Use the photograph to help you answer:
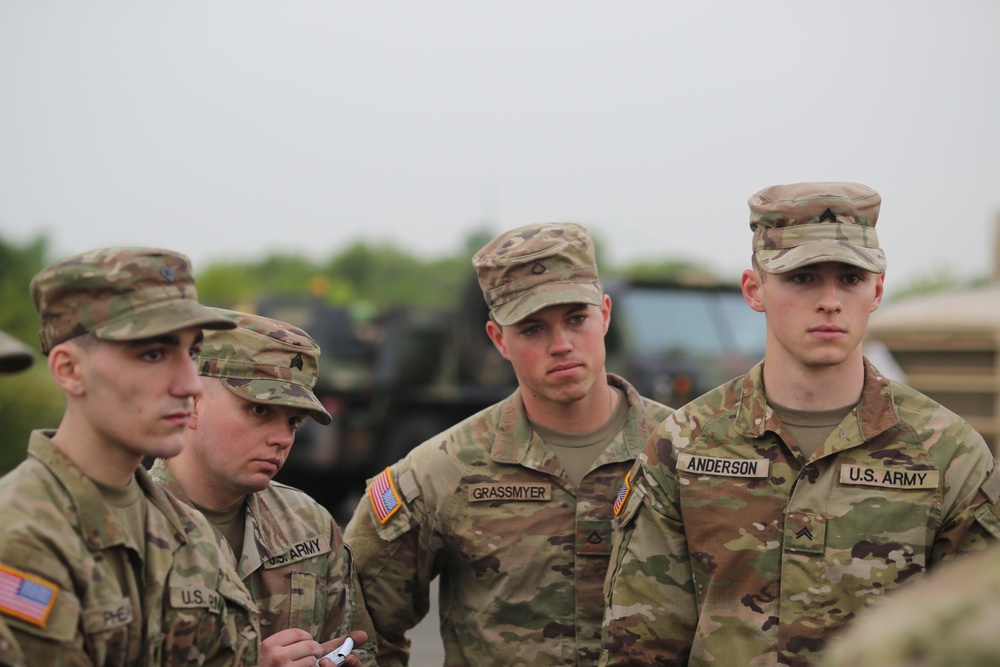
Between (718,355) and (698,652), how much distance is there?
24.1 feet

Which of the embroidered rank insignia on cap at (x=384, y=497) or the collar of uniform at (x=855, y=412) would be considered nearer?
the collar of uniform at (x=855, y=412)

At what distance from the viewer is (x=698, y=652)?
2.59 meters

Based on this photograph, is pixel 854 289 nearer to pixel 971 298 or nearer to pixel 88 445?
pixel 88 445

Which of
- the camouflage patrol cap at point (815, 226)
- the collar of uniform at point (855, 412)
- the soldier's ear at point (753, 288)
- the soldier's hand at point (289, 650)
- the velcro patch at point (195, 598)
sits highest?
the camouflage patrol cap at point (815, 226)

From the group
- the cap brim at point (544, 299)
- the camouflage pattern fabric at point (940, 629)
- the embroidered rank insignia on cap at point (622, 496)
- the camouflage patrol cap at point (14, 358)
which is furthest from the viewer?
the camouflage patrol cap at point (14, 358)

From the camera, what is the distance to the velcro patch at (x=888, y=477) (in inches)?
97.7

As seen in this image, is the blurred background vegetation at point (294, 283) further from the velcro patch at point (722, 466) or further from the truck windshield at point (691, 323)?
the velcro patch at point (722, 466)

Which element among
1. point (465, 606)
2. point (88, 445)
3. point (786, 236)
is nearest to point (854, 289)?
point (786, 236)

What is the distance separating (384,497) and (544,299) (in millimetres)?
717

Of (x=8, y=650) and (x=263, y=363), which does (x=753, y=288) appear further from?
(x=8, y=650)

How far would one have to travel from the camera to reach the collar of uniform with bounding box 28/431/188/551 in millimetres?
2014

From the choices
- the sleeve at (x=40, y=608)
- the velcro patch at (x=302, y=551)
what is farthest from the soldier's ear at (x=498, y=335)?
the sleeve at (x=40, y=608)

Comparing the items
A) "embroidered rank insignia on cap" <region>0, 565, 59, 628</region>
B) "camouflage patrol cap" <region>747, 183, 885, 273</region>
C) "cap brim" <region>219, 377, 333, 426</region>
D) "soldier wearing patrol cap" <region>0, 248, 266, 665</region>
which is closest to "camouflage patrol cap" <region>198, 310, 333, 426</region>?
"cap brim" <region>219, 377, 333, 426</region>

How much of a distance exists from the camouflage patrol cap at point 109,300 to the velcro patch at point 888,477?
4.54ft
